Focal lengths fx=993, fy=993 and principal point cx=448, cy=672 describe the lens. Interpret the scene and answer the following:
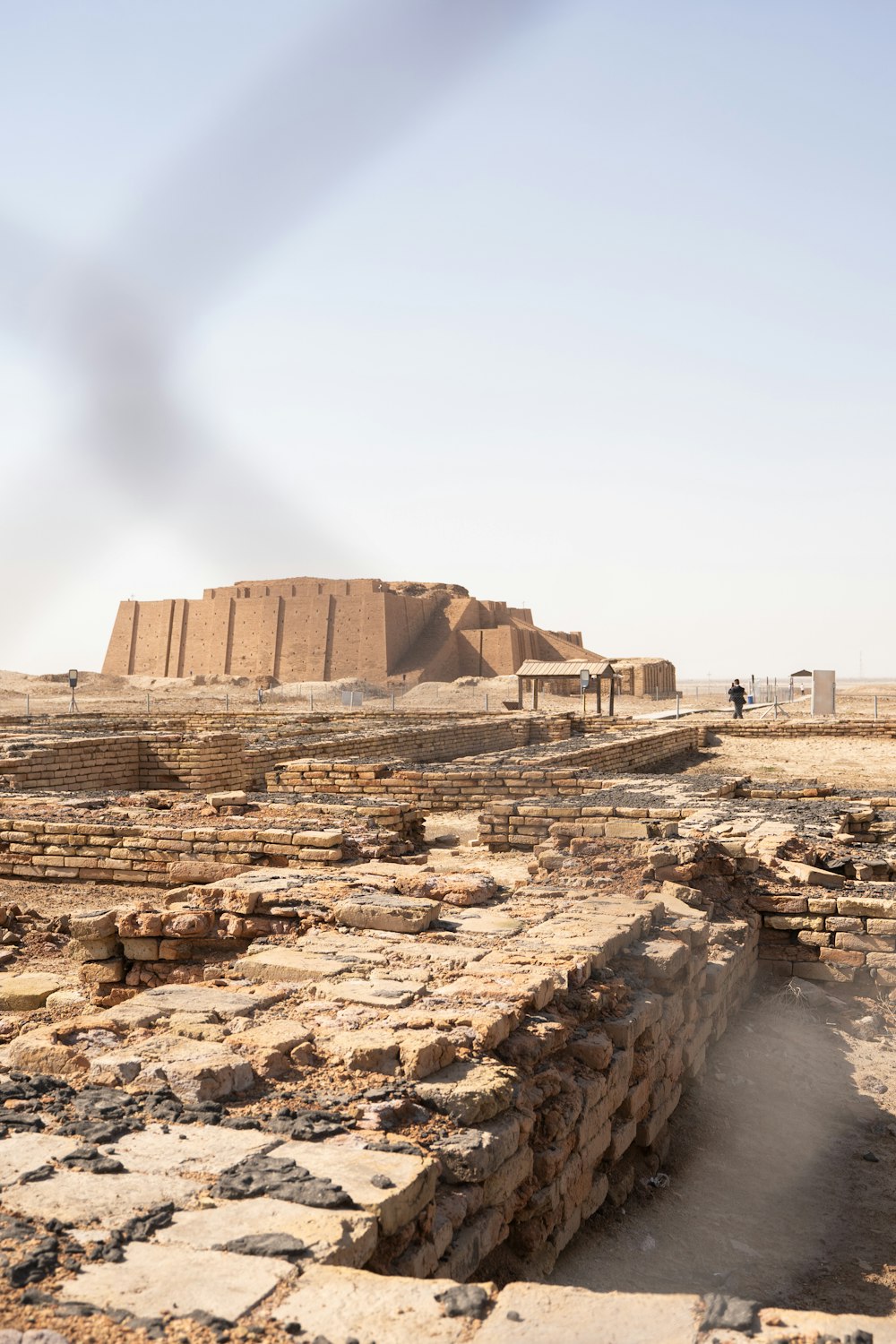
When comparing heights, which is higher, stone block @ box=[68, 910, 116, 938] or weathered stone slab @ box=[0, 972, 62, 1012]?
stone block @ box=[68, 910, 116, 938]

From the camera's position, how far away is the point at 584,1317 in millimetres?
2078

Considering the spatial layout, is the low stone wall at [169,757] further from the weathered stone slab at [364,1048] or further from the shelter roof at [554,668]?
the shelter roof at [554,668]

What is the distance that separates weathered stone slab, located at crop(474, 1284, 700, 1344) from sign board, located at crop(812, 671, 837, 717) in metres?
25.3

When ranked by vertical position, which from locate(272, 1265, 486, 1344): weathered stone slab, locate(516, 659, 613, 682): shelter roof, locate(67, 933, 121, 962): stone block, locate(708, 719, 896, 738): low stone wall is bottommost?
locate(67, 933, 121, 962): stone block

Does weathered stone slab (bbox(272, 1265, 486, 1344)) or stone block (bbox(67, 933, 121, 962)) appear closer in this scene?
weathered stone slab (bbox(272, 1265, 486, 1344))

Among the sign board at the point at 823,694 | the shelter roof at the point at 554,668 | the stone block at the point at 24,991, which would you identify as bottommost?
the stone block at the point at 24,991

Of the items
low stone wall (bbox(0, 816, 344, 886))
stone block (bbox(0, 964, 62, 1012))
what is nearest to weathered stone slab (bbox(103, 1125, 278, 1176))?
stone block (bbox(0, 964, 62, 1012))

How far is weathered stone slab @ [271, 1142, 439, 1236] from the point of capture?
7.66ft

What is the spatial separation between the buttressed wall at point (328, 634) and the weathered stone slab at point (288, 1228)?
4755 centimetres

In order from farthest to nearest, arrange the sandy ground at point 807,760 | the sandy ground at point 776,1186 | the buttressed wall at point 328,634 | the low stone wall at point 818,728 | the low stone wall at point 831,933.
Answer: the buttressed wall at point 328,634
the low stone wall at point 818,728
the sandy ground at point 807,760
the low stone wall at point 831,933
the sandy ground at point 776,1186

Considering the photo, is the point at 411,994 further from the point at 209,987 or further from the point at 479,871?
the point at 479,871

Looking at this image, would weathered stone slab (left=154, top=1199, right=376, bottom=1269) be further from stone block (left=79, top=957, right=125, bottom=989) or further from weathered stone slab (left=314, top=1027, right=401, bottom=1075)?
stone block (left=79, top=957, right=125, bottom=989)

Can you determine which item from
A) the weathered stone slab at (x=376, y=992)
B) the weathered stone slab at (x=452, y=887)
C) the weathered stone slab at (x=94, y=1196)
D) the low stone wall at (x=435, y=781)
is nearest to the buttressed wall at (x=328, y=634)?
the low stone wall at (x=435, y=781)

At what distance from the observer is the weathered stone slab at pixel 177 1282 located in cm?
192
